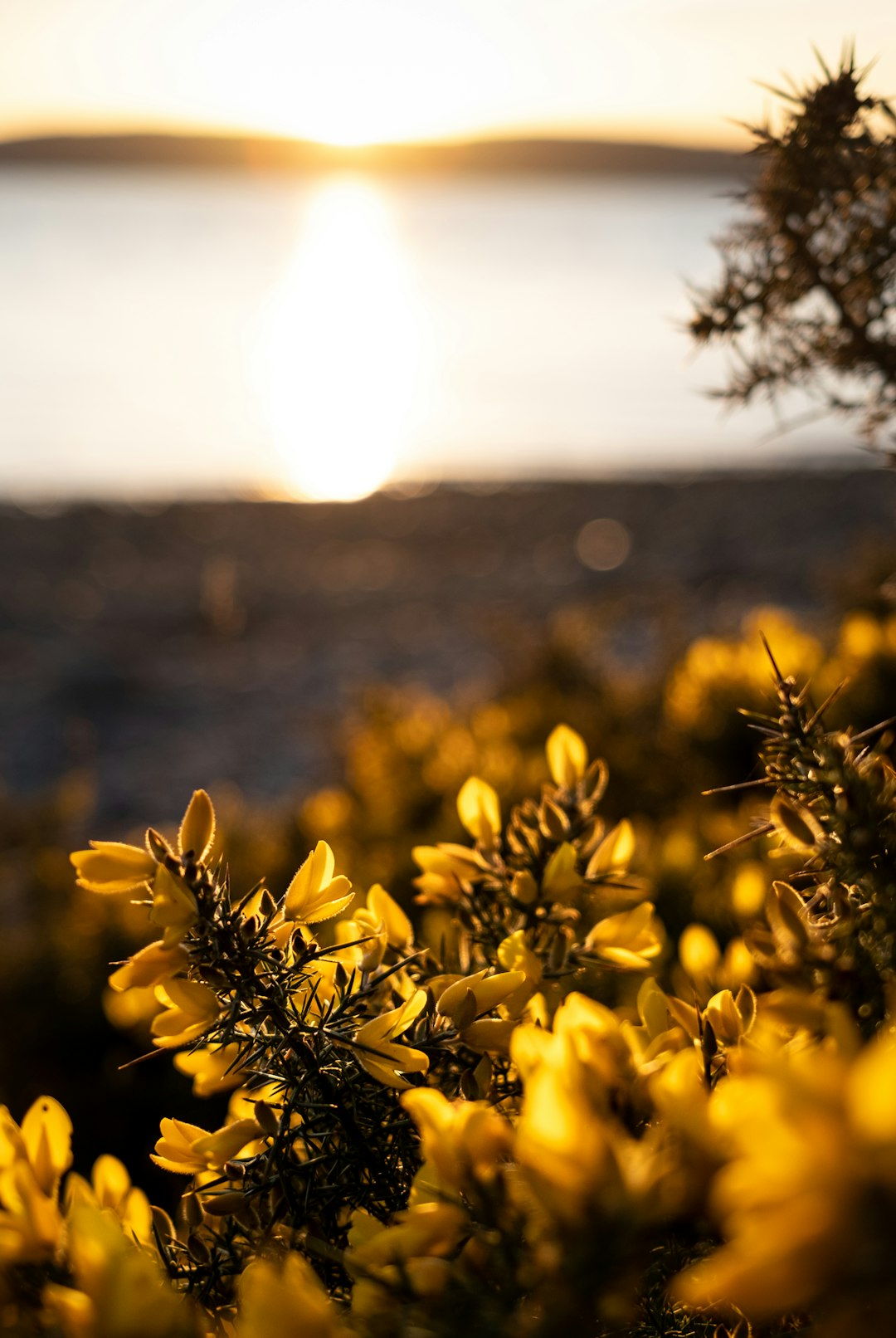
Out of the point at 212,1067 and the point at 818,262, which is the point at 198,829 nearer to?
the point at 212,1067

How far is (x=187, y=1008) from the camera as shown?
0.76 m

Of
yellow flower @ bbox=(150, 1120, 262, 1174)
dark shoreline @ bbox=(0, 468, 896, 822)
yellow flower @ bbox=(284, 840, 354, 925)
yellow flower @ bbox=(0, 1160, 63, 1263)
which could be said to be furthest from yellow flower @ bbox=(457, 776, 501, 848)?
dark shoreline @ bbox=(0, 468, 896, 822)

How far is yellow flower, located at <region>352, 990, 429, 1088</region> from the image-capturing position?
0.73m

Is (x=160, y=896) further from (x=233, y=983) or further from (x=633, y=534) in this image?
(x=633, y=534)

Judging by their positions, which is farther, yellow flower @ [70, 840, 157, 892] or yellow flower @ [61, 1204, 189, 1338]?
yellow flower @ [70, 840, 157, 892]

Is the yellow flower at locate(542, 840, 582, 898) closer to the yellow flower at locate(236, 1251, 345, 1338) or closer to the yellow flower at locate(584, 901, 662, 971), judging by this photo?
the yellow flower at locate(584, 901, 662, 971)

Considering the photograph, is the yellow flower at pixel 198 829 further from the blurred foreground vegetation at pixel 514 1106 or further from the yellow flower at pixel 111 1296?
the yellow flower at pixel 111 1296

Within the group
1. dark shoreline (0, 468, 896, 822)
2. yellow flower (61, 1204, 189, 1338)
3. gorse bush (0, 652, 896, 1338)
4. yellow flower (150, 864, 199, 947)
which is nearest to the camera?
gorse bush (0, 652, 896, 1338)

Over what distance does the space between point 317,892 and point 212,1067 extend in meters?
0.21

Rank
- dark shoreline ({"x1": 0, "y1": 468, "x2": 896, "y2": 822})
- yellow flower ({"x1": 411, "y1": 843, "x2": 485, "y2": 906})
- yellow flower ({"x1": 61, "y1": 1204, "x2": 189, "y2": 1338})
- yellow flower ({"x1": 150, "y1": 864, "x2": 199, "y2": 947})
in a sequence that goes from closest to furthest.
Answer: yellow flower ({"x1": 61, "y1": 1204, "x2": 189, "y2": 1338}) → yellow flower ({"x1": 150, "y1": 864, "x2": 199, "y2": 947}) → yellow flower ({"x1": 411, "y1": 843, "x2": 485, "y2": 906}) → dark shoreline ({"x1": 0, "y1": 468, "x2": 896, "y2": 822})

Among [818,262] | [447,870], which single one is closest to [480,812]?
[447,870]

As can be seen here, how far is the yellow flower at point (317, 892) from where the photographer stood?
2.54 ft

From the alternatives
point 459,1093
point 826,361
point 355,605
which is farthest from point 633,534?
point 459,1093

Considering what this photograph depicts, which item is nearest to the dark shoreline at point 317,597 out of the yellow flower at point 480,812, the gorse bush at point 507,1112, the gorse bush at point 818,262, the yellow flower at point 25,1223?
the gorse bush at point 818,262
